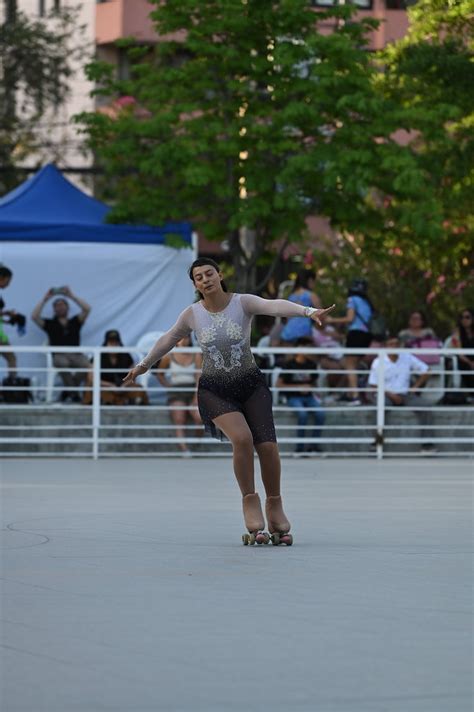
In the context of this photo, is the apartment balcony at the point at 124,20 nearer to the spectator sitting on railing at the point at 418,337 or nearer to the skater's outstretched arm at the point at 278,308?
the spectator sitting on railing at the point at 418,337

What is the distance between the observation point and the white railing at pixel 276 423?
20531 millimetres

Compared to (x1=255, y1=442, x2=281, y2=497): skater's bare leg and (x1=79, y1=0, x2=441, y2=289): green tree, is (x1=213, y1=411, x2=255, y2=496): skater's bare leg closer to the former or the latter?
(x1=255, y1=442, x2=281, y2=497): skater's bare leg

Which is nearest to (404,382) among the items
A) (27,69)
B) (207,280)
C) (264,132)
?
(264,132)

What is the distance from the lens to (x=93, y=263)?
80.2 ft

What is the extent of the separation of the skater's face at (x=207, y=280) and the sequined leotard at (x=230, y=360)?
13cm

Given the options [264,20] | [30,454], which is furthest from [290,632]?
[264,20]

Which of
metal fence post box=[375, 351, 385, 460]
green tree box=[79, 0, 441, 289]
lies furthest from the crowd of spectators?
green tree box=[79, 0, 441, 289]

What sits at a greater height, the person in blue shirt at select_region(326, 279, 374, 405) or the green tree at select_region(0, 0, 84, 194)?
the green tree at select_region(0, 0, 84, 194)

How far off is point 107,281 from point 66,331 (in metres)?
1.79

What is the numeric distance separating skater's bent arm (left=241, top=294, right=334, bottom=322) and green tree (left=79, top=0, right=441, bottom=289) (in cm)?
1435

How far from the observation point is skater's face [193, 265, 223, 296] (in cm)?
1110

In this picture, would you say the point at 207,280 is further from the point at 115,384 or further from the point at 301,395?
the point at 115,384

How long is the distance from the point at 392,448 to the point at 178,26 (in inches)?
316

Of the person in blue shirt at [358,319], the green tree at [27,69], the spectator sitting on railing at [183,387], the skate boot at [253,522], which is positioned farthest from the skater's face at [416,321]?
the green tree at [27,69]
